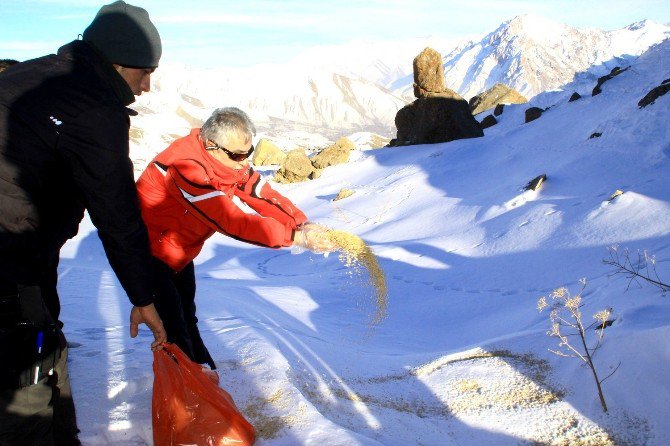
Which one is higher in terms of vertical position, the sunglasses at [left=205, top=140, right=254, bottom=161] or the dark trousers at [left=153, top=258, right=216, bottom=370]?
the sunglasses at [left=205, top=140, right=254, bottom=161]

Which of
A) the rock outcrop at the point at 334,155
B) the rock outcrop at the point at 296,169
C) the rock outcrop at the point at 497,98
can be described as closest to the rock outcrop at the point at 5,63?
the rock outcrop at the point at 296,169

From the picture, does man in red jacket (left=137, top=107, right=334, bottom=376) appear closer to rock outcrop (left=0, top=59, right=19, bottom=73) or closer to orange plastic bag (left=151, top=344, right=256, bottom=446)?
orange plastic bag (left=151, top=344, right=256, bottom=446)

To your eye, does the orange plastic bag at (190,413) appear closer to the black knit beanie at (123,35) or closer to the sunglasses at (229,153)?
the sunglasses at (229,153)

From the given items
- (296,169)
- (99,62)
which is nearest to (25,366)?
(99,62)

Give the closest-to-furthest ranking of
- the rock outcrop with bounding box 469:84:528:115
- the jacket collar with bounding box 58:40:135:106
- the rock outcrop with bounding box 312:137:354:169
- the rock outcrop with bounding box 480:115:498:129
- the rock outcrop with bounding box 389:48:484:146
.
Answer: the jacket collar with bounding box 58:40:135:106 < the rock outcrop with bounding box 389:48:484:146 < the rock outcrop with bounding box 312:137:354:169 < the rock outcrop with bounding box 480:115:498:129 < the rock outcrop with bounding box 469:84:528:115

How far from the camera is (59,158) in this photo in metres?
1.71

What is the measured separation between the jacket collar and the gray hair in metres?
0.71

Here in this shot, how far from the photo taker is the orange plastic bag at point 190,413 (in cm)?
218

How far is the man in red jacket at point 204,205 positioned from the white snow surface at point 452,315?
644 mm

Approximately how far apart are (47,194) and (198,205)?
83 centimetres

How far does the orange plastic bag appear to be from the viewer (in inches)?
85.7

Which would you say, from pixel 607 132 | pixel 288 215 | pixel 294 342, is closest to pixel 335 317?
pixel 294 342

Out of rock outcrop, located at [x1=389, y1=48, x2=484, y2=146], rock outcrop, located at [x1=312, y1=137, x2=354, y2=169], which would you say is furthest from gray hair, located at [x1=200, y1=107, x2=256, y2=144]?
rock outcrop, located at [x1=312, y1=137, x2=354, y2=169]

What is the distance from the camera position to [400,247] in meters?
9.71
